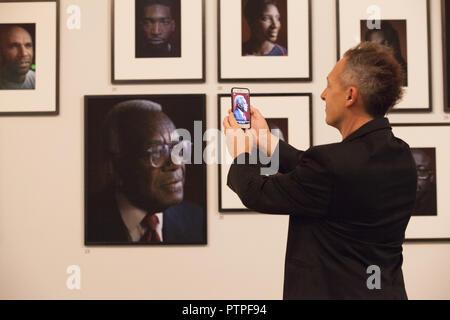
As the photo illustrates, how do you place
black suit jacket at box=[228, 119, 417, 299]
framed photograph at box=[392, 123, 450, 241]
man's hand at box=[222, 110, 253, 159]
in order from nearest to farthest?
black suit jacket at box=[228, 119, 417, 299] → man's hand at box=[222, 110, 253, 159] → framed photograph at box=[392, 123, 450, 241]

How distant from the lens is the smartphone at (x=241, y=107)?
4.19 ft

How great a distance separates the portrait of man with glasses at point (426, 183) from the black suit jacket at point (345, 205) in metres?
1.08

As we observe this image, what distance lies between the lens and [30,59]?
6.99 ft

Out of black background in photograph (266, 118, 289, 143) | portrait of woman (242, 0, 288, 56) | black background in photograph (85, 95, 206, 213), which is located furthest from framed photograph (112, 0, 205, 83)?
black background in photograph (266, 118, 289, 143)

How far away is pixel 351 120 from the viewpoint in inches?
43.6

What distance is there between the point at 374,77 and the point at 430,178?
1.26m

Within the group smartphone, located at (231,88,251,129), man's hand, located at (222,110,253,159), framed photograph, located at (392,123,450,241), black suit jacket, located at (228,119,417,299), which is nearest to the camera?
black suit jacket, located at (228,119,417,299)

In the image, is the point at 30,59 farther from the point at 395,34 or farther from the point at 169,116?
the point at 395,34

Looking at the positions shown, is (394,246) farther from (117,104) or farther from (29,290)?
(29,290)

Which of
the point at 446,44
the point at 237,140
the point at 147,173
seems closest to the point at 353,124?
the point at 237,140

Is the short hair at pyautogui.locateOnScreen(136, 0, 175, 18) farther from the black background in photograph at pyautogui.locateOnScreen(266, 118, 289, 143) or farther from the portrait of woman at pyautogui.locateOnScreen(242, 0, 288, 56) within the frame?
the black background in photograph at pyautogui.locateOnScreen(266, 118, 289, 143)

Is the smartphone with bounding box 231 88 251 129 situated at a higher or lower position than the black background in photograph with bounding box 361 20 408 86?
Answer: lower

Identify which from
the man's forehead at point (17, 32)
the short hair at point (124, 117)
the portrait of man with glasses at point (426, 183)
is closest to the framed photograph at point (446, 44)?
the portrait of man with glasses at point (426, 183)

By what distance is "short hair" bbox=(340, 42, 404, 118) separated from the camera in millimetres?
1050
